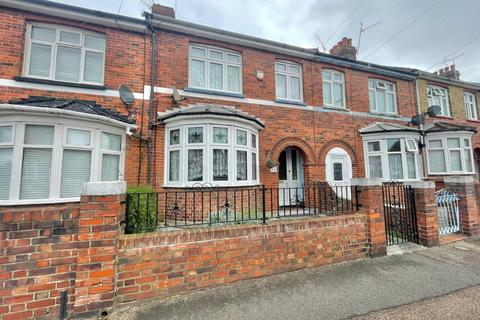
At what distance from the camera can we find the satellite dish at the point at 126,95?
21.8 ft

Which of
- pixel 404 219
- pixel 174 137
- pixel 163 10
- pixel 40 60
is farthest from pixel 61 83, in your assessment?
pixel 404 219

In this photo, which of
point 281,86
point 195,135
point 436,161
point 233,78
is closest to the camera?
point 195,135

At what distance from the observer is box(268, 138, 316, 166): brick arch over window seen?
8516mm

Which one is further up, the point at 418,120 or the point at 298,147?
the point at 418,120

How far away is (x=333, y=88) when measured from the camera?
1004 cm

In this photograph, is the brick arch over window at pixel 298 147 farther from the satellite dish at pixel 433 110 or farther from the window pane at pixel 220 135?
the satellite dish at pixel 433 110

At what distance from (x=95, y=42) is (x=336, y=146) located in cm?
943

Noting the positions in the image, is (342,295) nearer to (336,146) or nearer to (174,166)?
(174,166)

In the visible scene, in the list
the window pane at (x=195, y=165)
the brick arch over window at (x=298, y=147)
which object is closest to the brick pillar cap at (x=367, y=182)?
the brick arch over window at (x=298, y=147)

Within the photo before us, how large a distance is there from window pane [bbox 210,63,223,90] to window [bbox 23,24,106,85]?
3.40m

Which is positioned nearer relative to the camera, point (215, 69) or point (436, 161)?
point (215, 69)

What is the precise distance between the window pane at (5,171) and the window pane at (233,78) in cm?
626

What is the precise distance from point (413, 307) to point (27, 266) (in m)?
4.95

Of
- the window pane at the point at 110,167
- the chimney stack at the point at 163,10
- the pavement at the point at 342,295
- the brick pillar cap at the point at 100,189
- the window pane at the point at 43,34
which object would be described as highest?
the chimney stack at the point at 163,10
